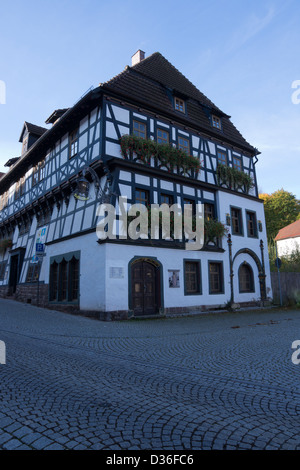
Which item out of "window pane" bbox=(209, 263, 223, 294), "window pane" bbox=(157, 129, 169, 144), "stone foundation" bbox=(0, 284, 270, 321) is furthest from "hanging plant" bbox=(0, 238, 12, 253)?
"window pane" bbox=(209, 263, 223, 294)

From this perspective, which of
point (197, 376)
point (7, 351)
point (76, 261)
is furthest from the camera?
point (76, 261)

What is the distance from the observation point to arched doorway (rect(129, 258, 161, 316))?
44.0ft

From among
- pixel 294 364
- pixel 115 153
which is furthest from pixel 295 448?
pixel 115 153

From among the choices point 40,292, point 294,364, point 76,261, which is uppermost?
point 76,261

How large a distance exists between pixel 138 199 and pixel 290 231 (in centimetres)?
3662

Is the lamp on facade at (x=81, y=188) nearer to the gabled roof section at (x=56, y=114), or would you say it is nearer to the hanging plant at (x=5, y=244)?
the gabled roof section at (x=56, y=114)

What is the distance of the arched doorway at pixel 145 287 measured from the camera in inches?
527

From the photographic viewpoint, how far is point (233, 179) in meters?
19.1

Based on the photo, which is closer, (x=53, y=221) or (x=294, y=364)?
(x=294, y=364)

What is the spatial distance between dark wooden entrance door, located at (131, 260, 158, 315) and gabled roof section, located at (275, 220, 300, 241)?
34792mm

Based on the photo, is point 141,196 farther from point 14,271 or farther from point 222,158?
point 14,271

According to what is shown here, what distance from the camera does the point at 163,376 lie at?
4.80 m

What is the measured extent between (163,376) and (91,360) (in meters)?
1.61
